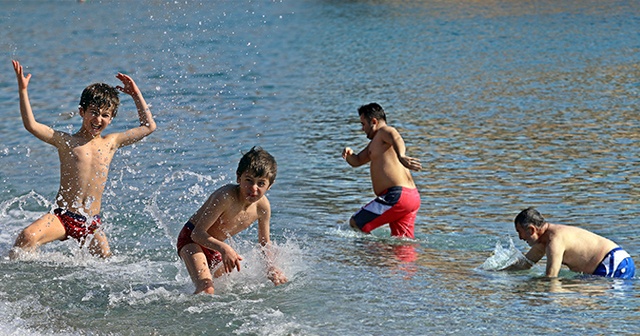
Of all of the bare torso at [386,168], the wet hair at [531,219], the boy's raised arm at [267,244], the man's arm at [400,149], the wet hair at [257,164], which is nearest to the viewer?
the wet hair at [257,164]

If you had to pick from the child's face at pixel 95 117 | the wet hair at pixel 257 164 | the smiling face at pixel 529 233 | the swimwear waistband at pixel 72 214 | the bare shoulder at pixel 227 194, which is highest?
the child's face at pixel 95 117

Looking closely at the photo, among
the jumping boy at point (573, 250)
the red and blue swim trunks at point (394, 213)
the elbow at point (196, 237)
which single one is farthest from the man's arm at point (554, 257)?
the elbow at point (196, 237)

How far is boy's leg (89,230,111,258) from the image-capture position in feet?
23.6

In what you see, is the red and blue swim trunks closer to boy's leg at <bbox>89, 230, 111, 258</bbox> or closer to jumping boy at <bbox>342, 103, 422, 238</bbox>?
jumping boy at <bbox>342, 103, 422, 238</bbox>

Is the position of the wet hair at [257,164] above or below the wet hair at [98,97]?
below

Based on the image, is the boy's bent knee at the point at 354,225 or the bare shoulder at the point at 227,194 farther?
the boy's bent knee at the point at 354,225

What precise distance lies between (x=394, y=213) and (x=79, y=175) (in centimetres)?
272

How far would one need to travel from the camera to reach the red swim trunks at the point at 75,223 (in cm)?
691

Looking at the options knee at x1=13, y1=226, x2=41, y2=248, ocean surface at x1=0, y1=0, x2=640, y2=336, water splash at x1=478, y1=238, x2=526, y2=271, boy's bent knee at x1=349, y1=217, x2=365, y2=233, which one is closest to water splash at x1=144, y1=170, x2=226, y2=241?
ocean surface at x1=0, y1=0, x2=640, y2=336

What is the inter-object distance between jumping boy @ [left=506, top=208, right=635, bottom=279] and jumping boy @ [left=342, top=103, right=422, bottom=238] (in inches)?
54.4

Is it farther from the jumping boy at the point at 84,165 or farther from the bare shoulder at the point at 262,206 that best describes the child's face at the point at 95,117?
the bare shoulder at the point at 262,206

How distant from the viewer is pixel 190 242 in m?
6.19

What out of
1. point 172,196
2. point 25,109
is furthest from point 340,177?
point 25,109

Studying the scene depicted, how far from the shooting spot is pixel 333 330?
559cm
